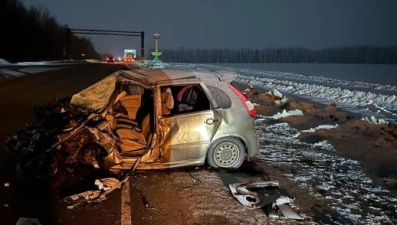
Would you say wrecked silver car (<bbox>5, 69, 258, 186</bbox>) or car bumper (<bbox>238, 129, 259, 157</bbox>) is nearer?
wrecked silver car (<bbox>5, 69, 258, 186</bbox>)

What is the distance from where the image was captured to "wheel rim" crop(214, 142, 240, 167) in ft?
21.7

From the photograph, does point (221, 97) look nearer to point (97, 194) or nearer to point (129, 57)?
point (97, 194)

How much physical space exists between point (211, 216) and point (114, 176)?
1924mm

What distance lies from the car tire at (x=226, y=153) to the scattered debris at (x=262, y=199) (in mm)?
800

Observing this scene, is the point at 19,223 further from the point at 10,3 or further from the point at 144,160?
the point at 10,3

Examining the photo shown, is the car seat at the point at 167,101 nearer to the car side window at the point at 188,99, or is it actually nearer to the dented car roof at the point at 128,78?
the car side window at the point at 188,99

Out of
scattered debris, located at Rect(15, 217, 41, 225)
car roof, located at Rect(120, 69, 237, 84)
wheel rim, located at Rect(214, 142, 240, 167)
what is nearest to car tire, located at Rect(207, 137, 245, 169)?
wheel rim, located at Rect(214, 142, 240, 167)

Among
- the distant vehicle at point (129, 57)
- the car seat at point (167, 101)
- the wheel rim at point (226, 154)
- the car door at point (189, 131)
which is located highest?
the distant vehicle at point (129, 57)

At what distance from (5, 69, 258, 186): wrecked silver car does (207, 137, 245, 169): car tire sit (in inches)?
0.7

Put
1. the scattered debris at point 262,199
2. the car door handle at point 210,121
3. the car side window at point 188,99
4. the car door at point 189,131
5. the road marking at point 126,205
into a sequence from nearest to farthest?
1. the road marking at point 126,205
2. the scattered debris at point 262,199
3. the car door at point 189,131
4. the car door handle at point 210,121
5. the car side window at point 188,99

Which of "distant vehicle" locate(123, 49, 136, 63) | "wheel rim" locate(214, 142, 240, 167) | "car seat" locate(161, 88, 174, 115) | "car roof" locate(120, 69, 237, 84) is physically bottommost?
"wheel rim" locate(214, 142, 240, 167)

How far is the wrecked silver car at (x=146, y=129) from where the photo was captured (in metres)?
5.68

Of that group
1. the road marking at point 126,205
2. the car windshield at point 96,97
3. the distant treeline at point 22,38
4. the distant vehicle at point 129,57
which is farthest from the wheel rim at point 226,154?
the distant treeline at point 22,38

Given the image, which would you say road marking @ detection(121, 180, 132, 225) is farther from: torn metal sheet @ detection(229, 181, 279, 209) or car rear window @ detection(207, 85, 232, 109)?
car rear window @ detection(207, 85, 232, 109)
